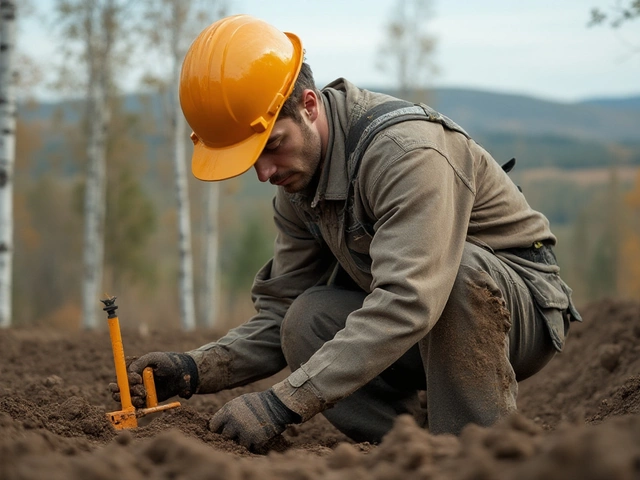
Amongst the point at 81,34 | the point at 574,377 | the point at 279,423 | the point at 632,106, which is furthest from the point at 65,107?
the point at 632,106

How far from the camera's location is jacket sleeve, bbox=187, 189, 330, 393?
345cm

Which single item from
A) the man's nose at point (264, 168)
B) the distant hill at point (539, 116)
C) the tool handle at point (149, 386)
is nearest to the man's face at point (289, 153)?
the man's nose at point (264, 168)

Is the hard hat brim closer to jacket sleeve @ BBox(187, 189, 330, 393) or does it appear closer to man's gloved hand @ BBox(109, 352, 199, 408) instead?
jacket sleeve @ BBox(187, 189, 330, 393)

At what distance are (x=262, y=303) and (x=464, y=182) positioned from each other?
4.16 feet

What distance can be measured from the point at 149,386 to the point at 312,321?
75 cm

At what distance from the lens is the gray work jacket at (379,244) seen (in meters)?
2.73

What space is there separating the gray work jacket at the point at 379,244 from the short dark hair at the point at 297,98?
0.49 feet

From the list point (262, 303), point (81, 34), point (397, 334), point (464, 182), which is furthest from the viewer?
point (81, 34)

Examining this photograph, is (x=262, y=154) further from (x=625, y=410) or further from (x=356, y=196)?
(x=625, y=410)

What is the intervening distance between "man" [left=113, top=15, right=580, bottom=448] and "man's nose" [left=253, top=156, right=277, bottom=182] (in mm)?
11

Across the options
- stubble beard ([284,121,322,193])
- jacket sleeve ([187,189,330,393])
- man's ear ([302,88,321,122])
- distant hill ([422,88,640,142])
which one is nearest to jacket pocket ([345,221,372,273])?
stubble beard ([284,121,322,193])

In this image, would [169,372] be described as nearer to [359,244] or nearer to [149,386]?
[149,386]

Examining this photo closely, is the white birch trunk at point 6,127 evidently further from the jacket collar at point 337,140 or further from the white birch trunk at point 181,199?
the jacket collar at point 337,140

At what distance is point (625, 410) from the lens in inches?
127
